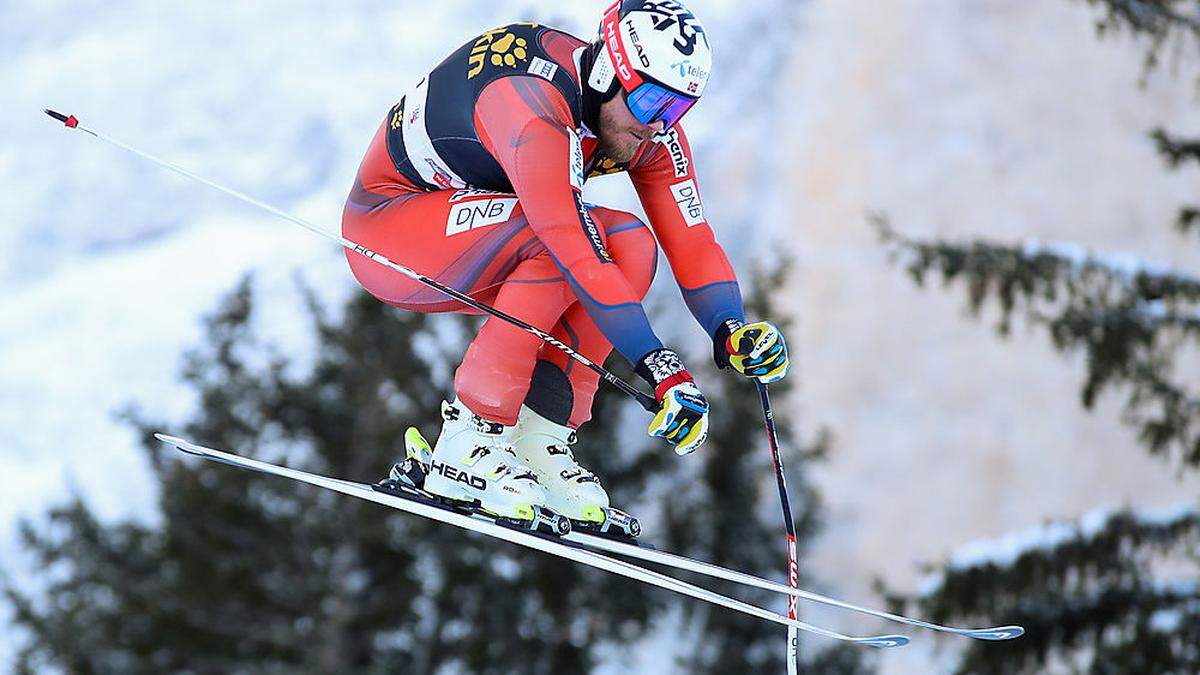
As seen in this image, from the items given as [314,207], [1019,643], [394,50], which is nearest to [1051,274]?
[1019,643]

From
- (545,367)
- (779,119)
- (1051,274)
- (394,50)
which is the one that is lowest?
(545,367)

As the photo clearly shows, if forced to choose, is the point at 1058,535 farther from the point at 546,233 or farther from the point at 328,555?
the point at 328,555

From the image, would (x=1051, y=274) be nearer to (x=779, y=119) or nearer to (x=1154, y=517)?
(x=1154, y=517)

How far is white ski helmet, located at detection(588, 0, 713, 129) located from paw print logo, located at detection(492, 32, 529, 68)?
21cm

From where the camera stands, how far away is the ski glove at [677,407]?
438 centimetres

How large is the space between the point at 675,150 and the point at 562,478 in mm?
1006

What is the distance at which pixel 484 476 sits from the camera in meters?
4.88

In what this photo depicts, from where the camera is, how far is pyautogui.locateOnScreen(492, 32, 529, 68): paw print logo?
15.2ft

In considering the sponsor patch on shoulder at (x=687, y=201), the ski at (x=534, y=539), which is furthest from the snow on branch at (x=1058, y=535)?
the sponsor patch on shoulder at (x=687, y=201)

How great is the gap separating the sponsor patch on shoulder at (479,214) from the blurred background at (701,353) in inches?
156

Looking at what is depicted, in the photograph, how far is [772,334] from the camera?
4676 millimetres

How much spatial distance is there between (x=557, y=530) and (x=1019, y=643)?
594 centimetres

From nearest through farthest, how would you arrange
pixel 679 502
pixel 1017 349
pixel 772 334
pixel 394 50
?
pixel 772 334
pixel 679 502
pixel 1017 349
pixel 394 50

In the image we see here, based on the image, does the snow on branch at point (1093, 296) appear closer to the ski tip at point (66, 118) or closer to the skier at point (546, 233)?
the skier at point (546, 233)
